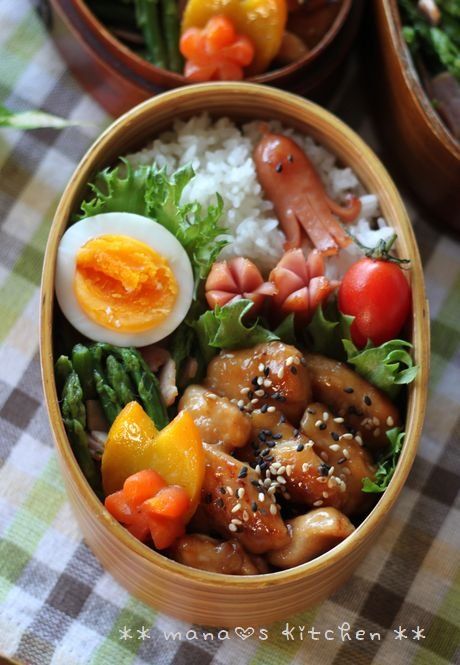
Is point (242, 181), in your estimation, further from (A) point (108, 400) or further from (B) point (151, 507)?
(B) point (151, 507)

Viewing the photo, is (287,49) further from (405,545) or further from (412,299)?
(405,545)

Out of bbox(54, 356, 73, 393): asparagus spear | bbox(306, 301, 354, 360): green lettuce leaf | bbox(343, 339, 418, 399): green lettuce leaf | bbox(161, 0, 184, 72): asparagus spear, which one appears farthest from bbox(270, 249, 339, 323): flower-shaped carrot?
bbox(161, 0, 184, 72): asparagus spear

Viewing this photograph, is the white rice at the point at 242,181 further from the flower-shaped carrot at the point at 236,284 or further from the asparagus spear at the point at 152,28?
the asparagus spear at the point at 152,28

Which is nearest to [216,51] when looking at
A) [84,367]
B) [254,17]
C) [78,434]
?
[254,17]

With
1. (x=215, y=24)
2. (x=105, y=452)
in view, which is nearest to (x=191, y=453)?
(x=105, y=452)

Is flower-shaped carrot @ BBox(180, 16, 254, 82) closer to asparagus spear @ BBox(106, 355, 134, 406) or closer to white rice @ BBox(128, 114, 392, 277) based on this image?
white rice @ BBox(128, 114, 392, 277)

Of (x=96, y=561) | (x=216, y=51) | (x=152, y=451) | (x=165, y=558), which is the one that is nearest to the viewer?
(x=165, y=558)
